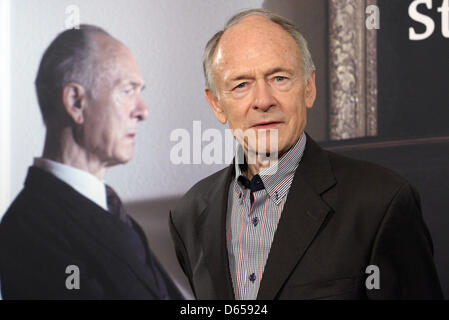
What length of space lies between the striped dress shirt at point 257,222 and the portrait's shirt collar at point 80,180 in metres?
0.66

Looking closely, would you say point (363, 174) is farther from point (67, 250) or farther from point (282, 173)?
point (67, 250)

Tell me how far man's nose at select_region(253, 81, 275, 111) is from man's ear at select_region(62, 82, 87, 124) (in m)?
0.78

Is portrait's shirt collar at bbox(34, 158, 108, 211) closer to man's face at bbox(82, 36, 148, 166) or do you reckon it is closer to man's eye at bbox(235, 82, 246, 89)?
man's face at bbox(82, 36, 148, 166)

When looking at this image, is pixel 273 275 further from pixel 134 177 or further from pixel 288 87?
pixel 134 177

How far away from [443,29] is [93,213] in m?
1.23

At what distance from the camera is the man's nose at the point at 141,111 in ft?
5.81

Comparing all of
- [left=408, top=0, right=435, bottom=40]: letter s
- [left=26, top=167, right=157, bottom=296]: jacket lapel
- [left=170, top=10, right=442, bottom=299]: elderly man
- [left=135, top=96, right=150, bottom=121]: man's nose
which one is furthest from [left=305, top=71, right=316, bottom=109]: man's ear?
[left=26, top=167, right=157, bottom=296]: jacket lapel

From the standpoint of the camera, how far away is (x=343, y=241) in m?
1.13

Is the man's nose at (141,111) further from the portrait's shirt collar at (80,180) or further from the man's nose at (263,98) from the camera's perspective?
the man's nose at (263,98)

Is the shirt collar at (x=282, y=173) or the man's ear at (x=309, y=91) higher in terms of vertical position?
the man's ear at (x=309, y=91)

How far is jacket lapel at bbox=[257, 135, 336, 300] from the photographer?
114cm

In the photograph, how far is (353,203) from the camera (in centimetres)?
116

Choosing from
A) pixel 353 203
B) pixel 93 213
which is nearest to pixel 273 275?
pixel 353 203

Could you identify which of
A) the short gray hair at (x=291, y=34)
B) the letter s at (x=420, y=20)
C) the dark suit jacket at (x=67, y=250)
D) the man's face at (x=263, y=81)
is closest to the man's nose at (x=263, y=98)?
the man's face at (x=263, y=81)
